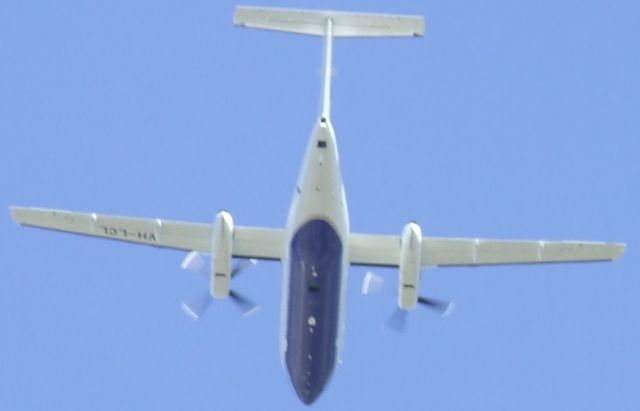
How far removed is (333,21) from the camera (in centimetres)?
4728

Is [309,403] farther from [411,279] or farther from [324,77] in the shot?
[324,77]

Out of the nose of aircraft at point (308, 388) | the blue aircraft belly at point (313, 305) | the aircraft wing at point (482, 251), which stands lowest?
the nose of aircraft at point (308, 388)

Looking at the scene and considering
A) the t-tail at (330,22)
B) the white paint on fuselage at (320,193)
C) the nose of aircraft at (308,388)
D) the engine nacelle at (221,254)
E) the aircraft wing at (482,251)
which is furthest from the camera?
the t-tail at (330,22)

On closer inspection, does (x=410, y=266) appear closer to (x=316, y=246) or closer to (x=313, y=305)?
(x=313, y=305)

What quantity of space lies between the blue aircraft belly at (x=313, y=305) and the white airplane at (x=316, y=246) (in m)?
0.03

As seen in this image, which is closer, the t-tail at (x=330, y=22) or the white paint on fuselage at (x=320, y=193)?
the white paint on fuselage at (x=320, y=193)

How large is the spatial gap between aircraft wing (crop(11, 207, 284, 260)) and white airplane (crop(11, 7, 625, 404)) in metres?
0.03

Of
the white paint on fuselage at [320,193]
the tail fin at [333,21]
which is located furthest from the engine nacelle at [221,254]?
the tail fin at [333,21]

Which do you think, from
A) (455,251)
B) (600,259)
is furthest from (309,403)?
(600,259)

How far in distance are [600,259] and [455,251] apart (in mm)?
4069

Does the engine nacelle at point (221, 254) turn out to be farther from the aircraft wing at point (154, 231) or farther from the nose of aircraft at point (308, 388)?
the nose of aircraft at point (308, 388)

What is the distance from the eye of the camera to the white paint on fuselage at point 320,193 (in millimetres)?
41375

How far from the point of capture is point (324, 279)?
143 ft

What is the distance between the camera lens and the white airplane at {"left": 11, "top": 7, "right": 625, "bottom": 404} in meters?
43.0
